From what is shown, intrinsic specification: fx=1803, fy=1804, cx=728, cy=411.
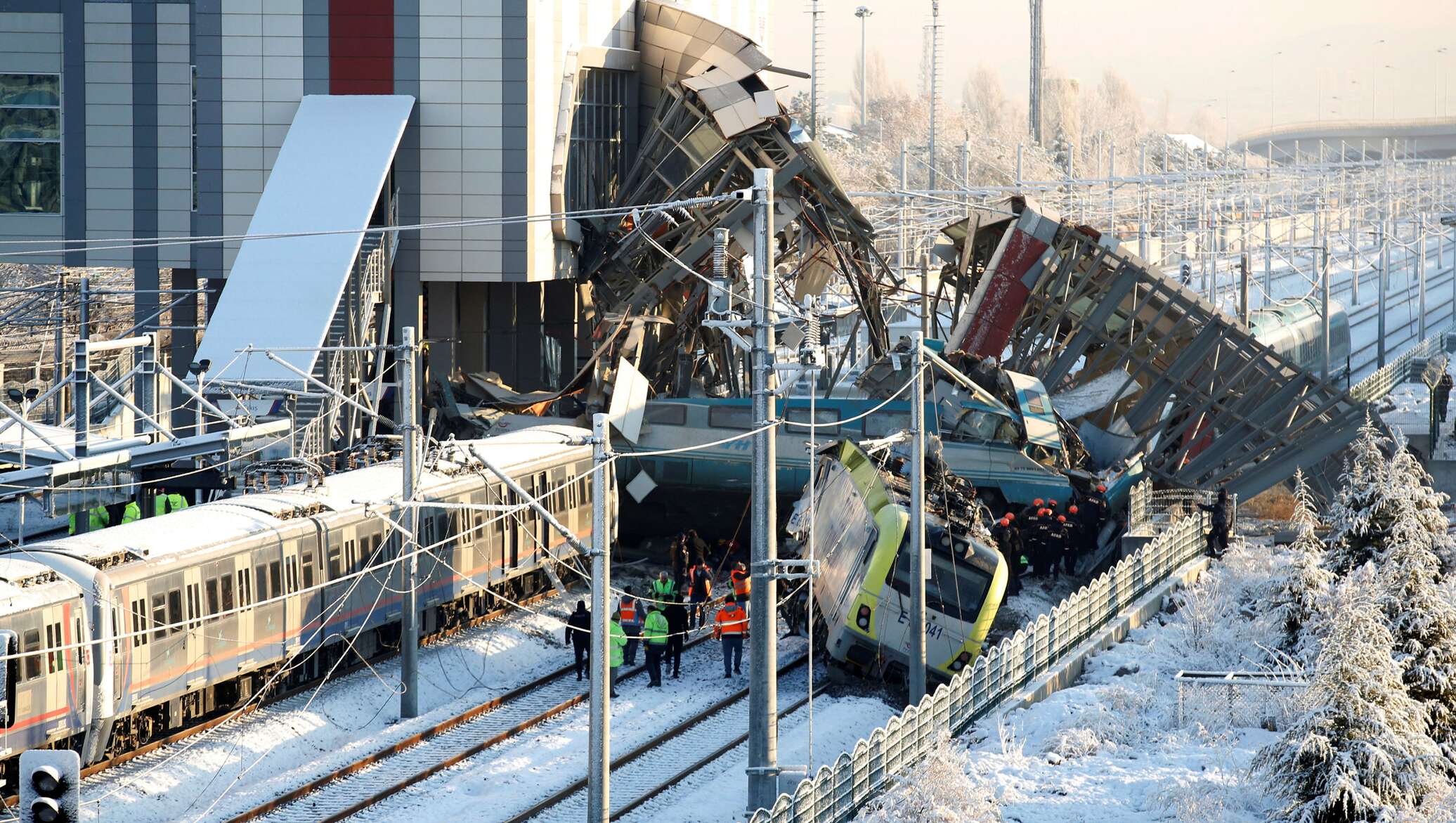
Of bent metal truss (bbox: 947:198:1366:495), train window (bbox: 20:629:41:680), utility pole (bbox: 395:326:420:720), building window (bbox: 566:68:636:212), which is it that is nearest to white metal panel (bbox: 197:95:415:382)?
building window (bbox: 566:68:636:212)

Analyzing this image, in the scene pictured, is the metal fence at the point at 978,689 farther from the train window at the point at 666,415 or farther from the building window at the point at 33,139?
the building window at the point at 33,139

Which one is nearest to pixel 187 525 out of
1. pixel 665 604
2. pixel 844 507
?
pixel 665 604

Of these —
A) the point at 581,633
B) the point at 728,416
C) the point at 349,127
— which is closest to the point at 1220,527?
the point at 728,416

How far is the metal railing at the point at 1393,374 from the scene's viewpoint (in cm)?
5306

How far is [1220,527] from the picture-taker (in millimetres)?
34125

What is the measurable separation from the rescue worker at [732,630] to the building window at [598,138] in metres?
18.9

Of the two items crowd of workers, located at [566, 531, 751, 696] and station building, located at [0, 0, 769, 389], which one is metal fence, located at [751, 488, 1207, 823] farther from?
station building, located at [0, 0, 769, 389]

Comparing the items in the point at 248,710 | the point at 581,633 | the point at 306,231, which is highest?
the point at 306,231

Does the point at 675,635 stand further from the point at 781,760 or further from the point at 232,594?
the point at 232,594

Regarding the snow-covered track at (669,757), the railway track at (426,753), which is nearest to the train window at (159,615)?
the railway track at (426,753)

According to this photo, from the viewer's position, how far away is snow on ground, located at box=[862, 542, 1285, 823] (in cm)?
1878

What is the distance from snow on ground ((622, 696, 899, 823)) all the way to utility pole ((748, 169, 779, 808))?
1411 mm

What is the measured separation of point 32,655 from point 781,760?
30.7ft

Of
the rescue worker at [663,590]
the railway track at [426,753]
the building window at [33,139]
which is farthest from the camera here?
the building window at [33,139]
